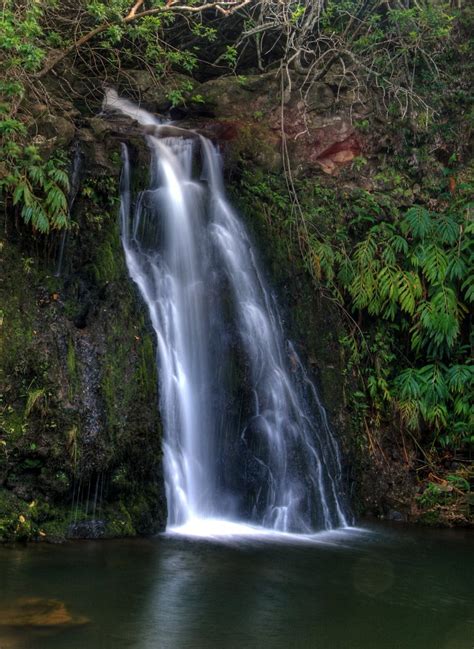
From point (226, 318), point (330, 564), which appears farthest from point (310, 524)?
point (226, 318)

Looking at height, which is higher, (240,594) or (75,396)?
(75,396)

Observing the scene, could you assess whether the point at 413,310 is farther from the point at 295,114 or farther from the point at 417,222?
the point at 295,114

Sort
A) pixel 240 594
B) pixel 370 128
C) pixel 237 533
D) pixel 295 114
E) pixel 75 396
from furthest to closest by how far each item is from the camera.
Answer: pixel 370 128
pixel 295 114
pixel 237 533
pixel 75 396
pixel 240 594

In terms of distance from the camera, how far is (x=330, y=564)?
6.84 m

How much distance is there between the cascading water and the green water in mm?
942

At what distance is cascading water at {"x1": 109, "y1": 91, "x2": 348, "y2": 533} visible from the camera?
8172 millimetres

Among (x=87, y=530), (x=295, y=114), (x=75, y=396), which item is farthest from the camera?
(x=295, y=114)

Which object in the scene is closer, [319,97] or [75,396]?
[75,396]

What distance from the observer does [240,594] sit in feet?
19.0

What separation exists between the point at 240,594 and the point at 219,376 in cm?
326

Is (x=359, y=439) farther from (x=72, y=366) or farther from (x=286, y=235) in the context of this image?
(x=72, y=366)

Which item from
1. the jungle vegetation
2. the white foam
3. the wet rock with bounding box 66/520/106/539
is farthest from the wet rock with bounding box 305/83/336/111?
the wet rock with bounding box 66/520/106/539

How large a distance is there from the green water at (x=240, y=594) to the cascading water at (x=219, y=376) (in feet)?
3.09

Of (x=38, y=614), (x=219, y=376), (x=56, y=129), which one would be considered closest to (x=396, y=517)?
(x=219, y=376)
